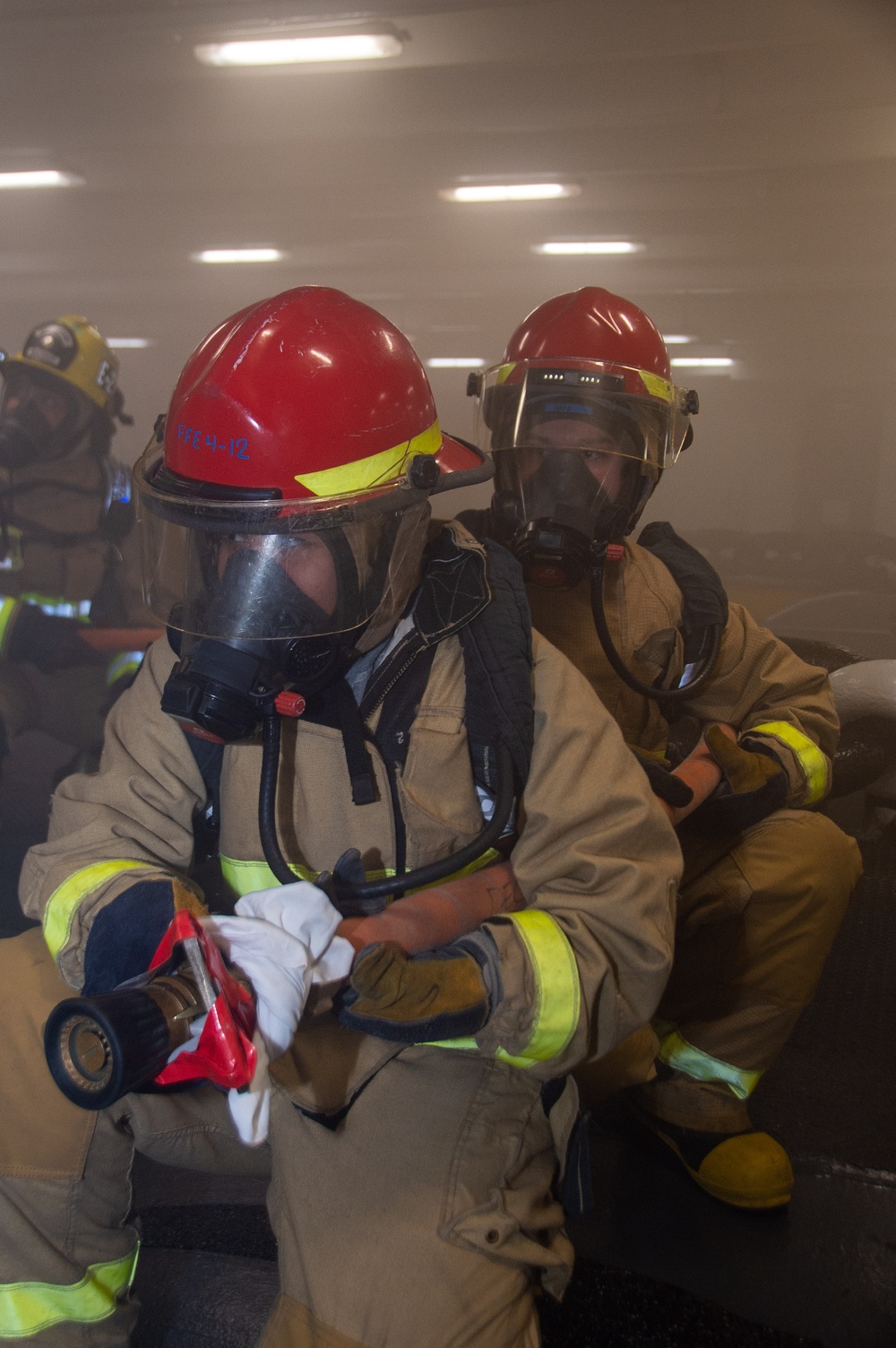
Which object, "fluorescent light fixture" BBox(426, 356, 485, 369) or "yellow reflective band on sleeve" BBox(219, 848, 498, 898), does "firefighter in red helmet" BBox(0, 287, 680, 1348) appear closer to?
"yellow reflective band on sleeve" BBox(219, 848, 498, 898)

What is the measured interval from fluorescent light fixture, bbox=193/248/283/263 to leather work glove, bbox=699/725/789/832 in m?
2.10

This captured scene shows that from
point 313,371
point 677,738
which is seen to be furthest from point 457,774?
point 677,738

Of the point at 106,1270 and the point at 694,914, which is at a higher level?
the point at 694,914

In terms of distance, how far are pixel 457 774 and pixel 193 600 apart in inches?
17.8

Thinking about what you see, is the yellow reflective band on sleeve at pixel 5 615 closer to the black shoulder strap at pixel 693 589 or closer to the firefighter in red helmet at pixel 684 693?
the firefighter in red helmet at pixel 684 693

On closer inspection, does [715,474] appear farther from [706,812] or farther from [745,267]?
[706,812]

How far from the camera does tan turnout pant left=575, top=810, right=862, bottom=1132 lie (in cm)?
176

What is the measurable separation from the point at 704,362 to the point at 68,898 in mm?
2425

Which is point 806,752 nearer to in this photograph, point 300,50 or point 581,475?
point 581,475

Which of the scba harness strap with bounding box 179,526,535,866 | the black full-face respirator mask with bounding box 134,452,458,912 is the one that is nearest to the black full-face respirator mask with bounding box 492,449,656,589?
the scba harness strap with bounding box 179,526,535,866

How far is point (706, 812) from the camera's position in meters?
1.83

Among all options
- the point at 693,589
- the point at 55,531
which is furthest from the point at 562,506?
the point at 55,531

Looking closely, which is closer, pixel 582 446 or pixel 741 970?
pixel 741 970

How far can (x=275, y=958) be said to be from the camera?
1061mm
